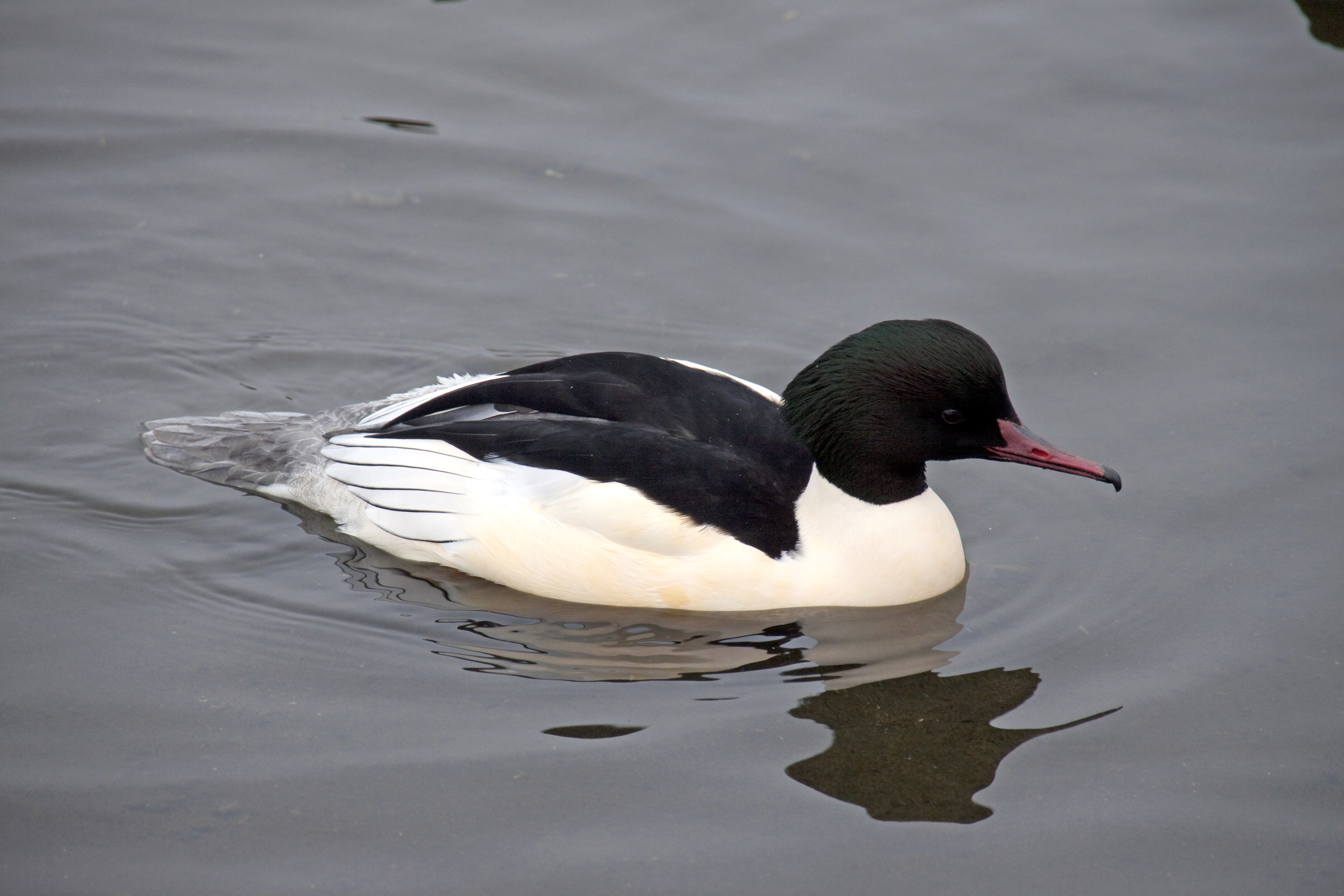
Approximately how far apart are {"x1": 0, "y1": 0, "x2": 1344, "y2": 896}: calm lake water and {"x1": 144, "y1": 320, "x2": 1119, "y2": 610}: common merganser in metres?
0.20

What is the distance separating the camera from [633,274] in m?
8.02

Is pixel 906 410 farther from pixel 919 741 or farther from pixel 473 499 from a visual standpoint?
pixel 473 499

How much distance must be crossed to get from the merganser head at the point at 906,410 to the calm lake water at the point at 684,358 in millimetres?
683

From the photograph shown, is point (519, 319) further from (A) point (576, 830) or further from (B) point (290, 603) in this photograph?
(A) point (576, 830)

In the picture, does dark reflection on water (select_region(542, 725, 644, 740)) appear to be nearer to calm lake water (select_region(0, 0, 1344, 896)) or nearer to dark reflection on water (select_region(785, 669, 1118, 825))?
calm lake water (select_region(0, 0, 1344, 896))

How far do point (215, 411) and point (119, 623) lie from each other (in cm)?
171

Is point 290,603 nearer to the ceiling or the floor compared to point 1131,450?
nearer to the floor

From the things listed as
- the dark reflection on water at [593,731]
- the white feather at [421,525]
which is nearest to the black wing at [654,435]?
the white feather at [421,525]

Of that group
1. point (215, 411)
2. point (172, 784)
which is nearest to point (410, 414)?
point (215, 411)

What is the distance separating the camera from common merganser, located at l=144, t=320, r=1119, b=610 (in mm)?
5523

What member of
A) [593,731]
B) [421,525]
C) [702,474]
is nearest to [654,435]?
[702,474]

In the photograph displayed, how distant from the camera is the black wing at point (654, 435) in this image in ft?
18.2

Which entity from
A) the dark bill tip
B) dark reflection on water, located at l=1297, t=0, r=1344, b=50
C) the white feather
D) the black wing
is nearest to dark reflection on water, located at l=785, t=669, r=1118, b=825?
the black wing

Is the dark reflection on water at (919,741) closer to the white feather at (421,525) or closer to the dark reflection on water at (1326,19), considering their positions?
the white feather at (421,525)
